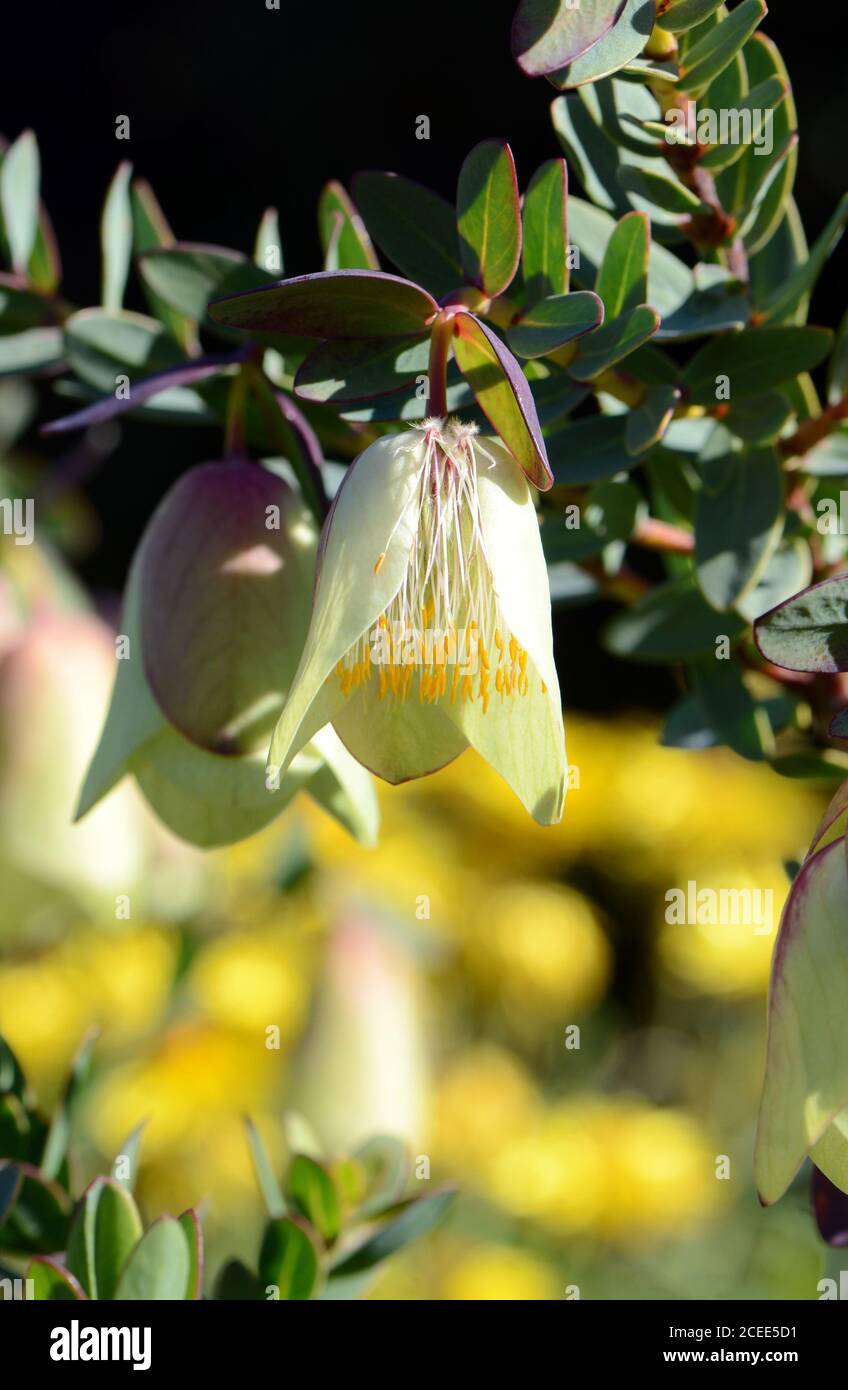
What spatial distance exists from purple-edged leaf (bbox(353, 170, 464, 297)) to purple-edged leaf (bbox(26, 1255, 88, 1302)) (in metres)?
0.23

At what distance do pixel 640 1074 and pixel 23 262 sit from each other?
2.63 ft

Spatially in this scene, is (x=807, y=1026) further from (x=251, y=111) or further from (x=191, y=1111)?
(x=251, y=111)

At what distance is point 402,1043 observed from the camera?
0.81 metres

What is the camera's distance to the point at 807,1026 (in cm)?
24

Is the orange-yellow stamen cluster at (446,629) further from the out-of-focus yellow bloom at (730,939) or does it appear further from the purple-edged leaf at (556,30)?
the out-of-focus yellow bloom at (730,939)

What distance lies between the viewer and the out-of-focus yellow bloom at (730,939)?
3.09ft

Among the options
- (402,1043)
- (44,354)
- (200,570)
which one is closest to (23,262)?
(44,354)

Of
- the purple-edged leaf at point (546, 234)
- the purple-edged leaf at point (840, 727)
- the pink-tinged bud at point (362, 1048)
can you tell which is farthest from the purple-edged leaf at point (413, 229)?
the pink-tinged bud at point (362, 1048)

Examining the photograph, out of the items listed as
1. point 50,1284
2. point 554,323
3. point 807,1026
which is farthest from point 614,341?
point 50,1284

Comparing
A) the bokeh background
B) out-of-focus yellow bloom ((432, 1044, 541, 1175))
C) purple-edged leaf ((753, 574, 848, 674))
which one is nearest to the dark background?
the bokeh background

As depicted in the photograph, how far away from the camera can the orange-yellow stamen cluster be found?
0.84 ft

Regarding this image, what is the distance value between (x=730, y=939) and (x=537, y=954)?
0.43 ft

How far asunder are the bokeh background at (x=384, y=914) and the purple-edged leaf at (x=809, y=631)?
1.09 ft
